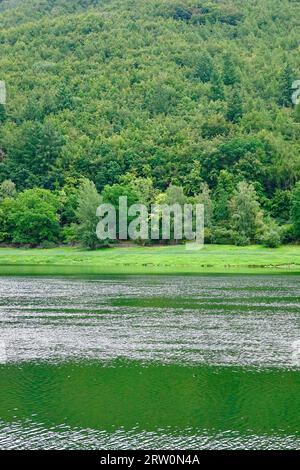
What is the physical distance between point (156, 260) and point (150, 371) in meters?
60.6

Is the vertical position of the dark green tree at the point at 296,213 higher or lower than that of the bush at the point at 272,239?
higher

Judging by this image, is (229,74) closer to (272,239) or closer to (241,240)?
(241,240)

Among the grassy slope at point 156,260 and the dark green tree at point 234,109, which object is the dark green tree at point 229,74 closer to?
the dark green tree at point 234,109

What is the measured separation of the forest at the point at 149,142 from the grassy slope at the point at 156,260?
4986mm

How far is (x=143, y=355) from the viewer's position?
37094 millimetres

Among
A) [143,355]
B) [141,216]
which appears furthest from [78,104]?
[143,355]

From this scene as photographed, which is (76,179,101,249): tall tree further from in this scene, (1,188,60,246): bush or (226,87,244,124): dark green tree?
(226,87,244,124): dark green tree

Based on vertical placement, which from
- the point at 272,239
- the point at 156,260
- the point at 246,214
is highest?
the point at 246,214

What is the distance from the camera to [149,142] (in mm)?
142375

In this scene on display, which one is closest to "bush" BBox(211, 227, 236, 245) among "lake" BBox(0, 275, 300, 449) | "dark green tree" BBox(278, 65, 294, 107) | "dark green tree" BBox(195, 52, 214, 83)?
"lake" BBox(0, 275, 300, 449)

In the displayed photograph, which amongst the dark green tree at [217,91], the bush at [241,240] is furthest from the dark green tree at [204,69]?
the bush at [241,240]

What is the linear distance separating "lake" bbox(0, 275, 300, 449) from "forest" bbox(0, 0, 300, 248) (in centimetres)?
5238

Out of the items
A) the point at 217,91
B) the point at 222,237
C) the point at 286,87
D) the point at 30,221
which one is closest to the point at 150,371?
the point at 222,237

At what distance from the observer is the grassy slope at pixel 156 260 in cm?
8569
